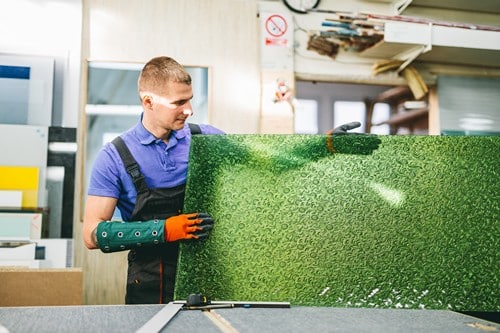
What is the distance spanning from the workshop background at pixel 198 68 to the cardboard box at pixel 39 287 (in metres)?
0.82

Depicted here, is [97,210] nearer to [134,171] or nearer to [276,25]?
[134,171]

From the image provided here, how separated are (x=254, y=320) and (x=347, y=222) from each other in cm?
42

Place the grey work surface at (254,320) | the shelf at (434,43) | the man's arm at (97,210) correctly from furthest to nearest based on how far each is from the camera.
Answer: the shelf at (434,43)
the man's arm at (97,210)
the grey work surface at (254,320)

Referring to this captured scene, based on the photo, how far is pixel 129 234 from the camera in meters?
1.42

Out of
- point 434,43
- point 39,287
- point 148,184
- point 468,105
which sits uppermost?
point 434,43

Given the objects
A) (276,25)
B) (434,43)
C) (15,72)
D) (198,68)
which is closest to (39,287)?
(15,72)

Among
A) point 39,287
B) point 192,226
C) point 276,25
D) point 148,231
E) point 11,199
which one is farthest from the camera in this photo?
point 276,25

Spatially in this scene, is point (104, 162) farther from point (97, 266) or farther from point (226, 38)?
point (226, 38)

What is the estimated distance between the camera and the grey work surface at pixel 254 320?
93 centimetres

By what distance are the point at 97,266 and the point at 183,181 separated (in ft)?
5.24

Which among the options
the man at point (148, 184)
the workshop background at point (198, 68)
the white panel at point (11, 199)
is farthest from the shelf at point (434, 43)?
the white panel at point (11, 199)

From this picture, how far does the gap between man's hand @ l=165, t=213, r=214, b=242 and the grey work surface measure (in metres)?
0.21

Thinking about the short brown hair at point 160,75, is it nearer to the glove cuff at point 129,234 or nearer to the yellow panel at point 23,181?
the glove cuff at point 129,234

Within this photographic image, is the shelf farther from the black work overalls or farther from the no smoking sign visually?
the black work overalls
